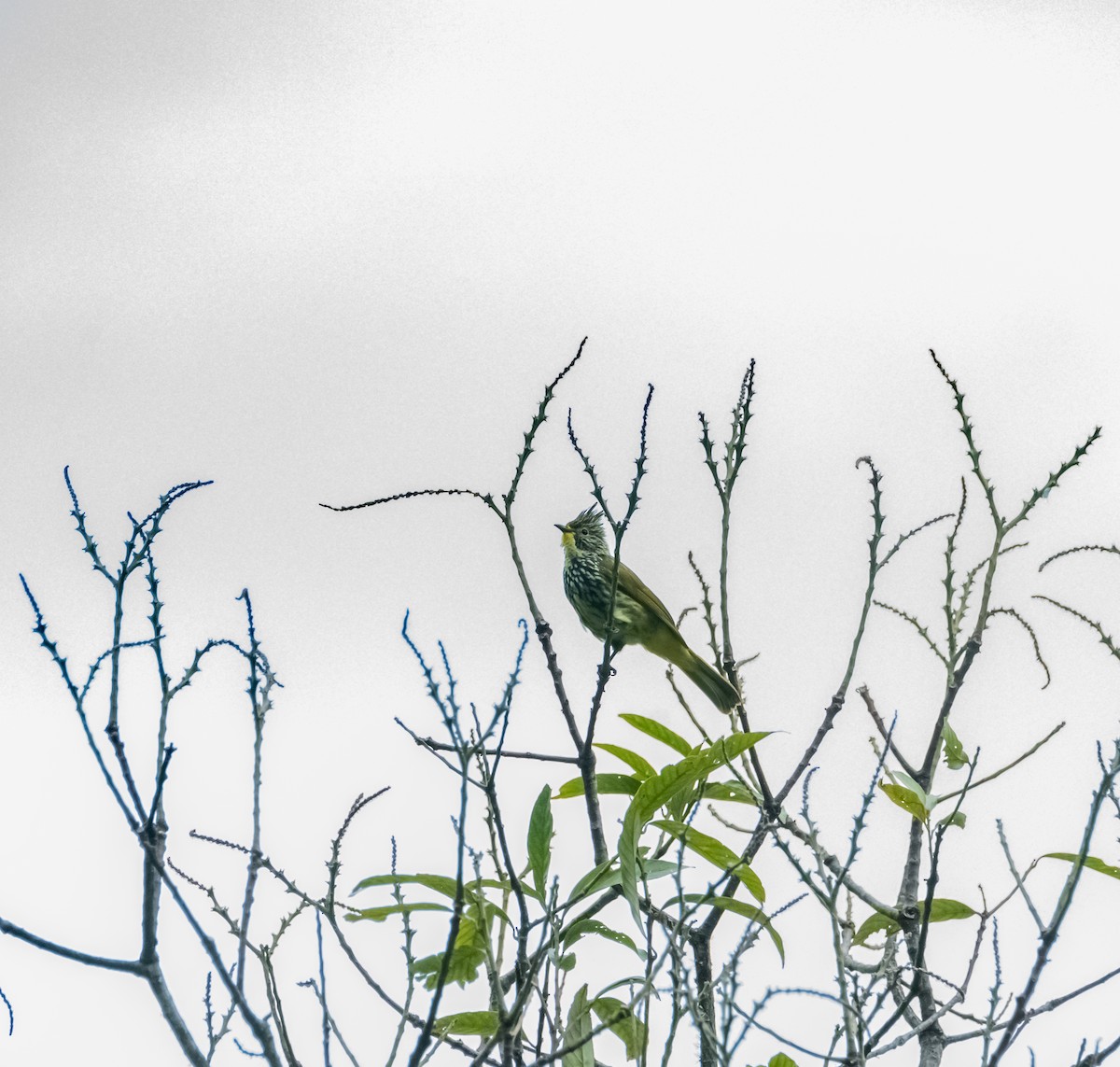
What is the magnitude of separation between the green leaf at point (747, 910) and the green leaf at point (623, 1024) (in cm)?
35

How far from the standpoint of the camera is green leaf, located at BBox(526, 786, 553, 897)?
356 centimetres

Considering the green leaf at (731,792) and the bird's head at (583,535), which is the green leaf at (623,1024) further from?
the bird's head at (583,535)

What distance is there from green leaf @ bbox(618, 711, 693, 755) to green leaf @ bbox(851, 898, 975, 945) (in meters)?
0.87

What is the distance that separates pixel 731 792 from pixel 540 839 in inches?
26.2

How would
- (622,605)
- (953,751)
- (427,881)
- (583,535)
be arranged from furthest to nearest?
(583,535) < (622,605) < (953,751) < (427,881)

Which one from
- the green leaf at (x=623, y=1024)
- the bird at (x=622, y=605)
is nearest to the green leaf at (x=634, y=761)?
the green leaf at (x=623, y=1024)

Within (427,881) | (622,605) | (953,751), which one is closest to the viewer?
(427,881)

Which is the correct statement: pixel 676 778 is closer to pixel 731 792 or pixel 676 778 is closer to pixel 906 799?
pixel 731 792

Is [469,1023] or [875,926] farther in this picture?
[875,926]

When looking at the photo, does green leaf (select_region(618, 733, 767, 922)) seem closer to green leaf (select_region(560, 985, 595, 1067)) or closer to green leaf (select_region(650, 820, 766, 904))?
green leaf (select_region(650, 820, 766, 904))

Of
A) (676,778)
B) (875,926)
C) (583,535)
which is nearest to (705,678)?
(583,535)

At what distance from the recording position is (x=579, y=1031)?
12.1 ft

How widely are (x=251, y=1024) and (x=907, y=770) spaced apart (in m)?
2.34

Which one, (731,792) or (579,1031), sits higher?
(731,792)
